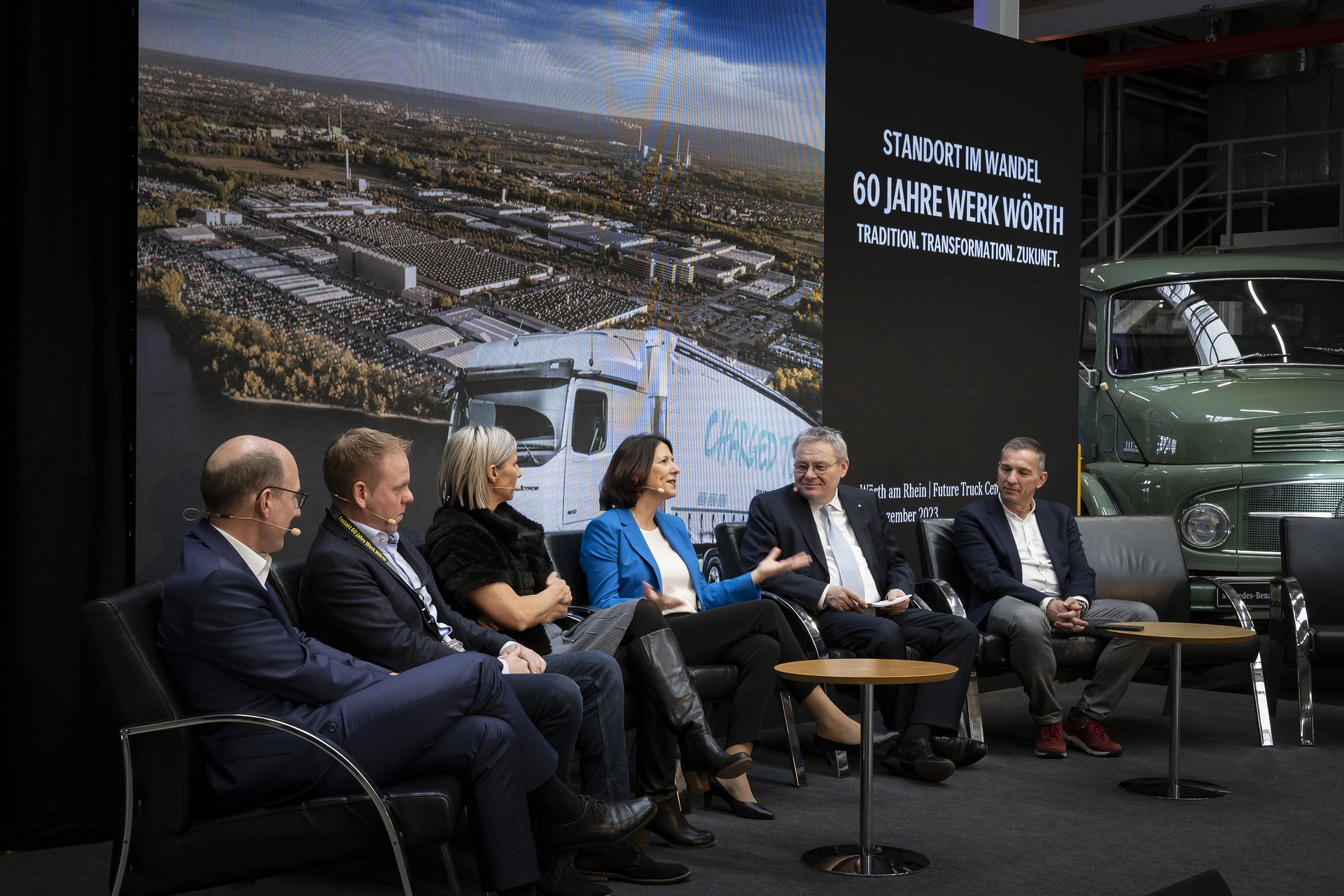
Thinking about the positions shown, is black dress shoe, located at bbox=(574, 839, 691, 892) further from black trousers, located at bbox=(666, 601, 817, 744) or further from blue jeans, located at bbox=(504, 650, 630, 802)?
black trousers, located at bbox=(666, 601, 817, 744)

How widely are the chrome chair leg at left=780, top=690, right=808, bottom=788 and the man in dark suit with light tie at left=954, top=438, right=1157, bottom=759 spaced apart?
0.94 metres

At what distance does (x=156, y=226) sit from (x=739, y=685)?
2138mm

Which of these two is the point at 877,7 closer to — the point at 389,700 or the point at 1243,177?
the point at 389,700

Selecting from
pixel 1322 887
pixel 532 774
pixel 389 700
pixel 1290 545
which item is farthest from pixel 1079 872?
pixel 1290 545

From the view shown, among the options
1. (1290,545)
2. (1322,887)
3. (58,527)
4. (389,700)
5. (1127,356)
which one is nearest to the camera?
(389,700)

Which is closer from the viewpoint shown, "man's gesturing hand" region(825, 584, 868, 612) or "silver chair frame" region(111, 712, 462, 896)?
"silver chair frame" region(111, 712, 462, 896)

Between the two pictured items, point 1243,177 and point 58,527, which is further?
point 1243,177

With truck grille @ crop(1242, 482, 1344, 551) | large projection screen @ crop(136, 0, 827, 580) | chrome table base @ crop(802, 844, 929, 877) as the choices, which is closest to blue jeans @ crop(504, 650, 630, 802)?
chrome table base @ crop(802, 844, 929, 877)

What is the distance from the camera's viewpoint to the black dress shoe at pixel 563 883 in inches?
117

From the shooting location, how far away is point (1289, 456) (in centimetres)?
598

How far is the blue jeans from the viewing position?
3080 millimetres

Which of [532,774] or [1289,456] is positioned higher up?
[1289,456]

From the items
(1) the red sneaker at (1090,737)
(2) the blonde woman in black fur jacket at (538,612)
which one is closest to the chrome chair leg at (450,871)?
(2) the blonde woman in black fur jacket at (538,612)

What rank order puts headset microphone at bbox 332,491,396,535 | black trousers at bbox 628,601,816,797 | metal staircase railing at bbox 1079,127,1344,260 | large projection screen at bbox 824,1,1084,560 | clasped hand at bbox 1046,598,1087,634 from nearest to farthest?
headset microphone at bbox 332,491,396,535
black trousers at bbox 628,601,816,797
clasped hand at bbox 1046,598,1087,634
large projection screen at bbox 824,1,1084,560
metal staircase railing at bbox 1079,127,1344,260
